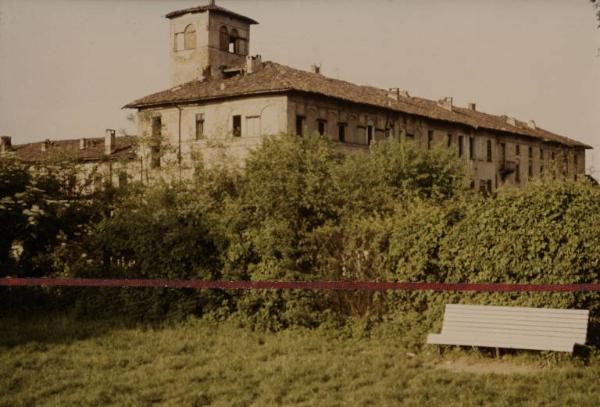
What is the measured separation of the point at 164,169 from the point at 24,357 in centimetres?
682

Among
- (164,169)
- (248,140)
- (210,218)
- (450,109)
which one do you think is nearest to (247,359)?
(210,218)

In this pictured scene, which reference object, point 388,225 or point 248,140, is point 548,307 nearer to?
point 388,225

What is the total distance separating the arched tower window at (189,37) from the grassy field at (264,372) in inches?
1500

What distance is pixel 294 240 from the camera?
12.5 metres

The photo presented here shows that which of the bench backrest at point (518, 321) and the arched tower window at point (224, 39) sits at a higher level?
the arched tower window at point (224, 39)

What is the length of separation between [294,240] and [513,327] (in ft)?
13.6

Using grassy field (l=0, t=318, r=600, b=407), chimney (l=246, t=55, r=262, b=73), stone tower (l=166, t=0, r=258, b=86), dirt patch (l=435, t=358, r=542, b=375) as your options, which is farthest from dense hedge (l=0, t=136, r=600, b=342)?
stone tower (l=166, t=0, r=258, b=86)

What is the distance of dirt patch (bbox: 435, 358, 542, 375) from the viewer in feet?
30.2

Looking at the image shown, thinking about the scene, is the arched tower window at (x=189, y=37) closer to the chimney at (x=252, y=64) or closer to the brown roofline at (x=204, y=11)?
the brown roofline at (x=204, y=11)

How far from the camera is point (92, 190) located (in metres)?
16.2

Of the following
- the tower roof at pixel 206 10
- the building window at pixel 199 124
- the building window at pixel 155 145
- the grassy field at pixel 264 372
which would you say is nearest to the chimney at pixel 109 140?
the tower roof at pixel 206 10

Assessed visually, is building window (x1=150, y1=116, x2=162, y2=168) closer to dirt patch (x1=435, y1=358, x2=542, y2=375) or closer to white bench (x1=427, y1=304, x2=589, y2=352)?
white bench (x1=427, y1=304, x2=589, y2=352)

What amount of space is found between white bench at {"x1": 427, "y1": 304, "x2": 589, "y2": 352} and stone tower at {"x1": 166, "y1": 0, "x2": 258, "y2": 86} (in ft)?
123

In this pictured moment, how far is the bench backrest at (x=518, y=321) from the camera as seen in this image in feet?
30.6
